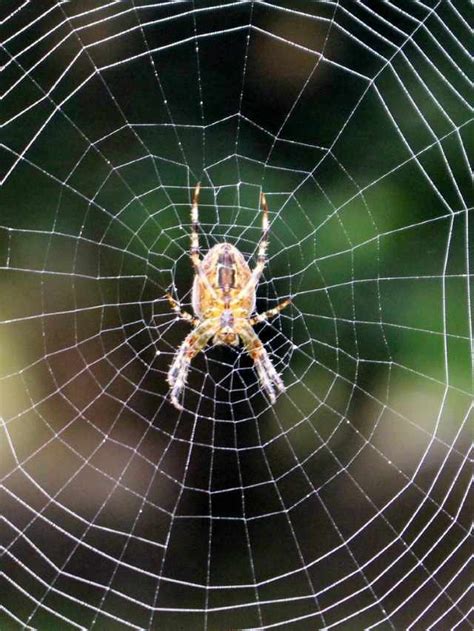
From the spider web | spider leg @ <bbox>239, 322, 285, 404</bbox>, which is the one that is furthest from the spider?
the spider web

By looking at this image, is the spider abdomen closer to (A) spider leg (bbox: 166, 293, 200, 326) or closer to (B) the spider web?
(A) spider leg (bbox: 166, 293, 200, 326)

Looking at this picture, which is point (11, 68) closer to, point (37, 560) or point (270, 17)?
point (270, 17)

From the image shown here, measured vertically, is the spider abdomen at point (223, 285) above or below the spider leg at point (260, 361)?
above

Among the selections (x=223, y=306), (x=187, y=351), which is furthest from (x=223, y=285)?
(x=187, y=351)

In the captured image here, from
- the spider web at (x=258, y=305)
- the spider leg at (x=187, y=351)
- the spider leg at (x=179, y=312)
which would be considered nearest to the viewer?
the spider leg at (x=179, y=312)

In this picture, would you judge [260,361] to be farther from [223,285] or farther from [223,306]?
[223,285]

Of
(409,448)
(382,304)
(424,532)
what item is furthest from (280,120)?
(424,532)

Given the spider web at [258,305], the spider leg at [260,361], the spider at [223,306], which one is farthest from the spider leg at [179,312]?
the spider web at [258,305]

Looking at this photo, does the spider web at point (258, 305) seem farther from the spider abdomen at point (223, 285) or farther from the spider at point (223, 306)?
the spider abdomen at point (223, 285)
